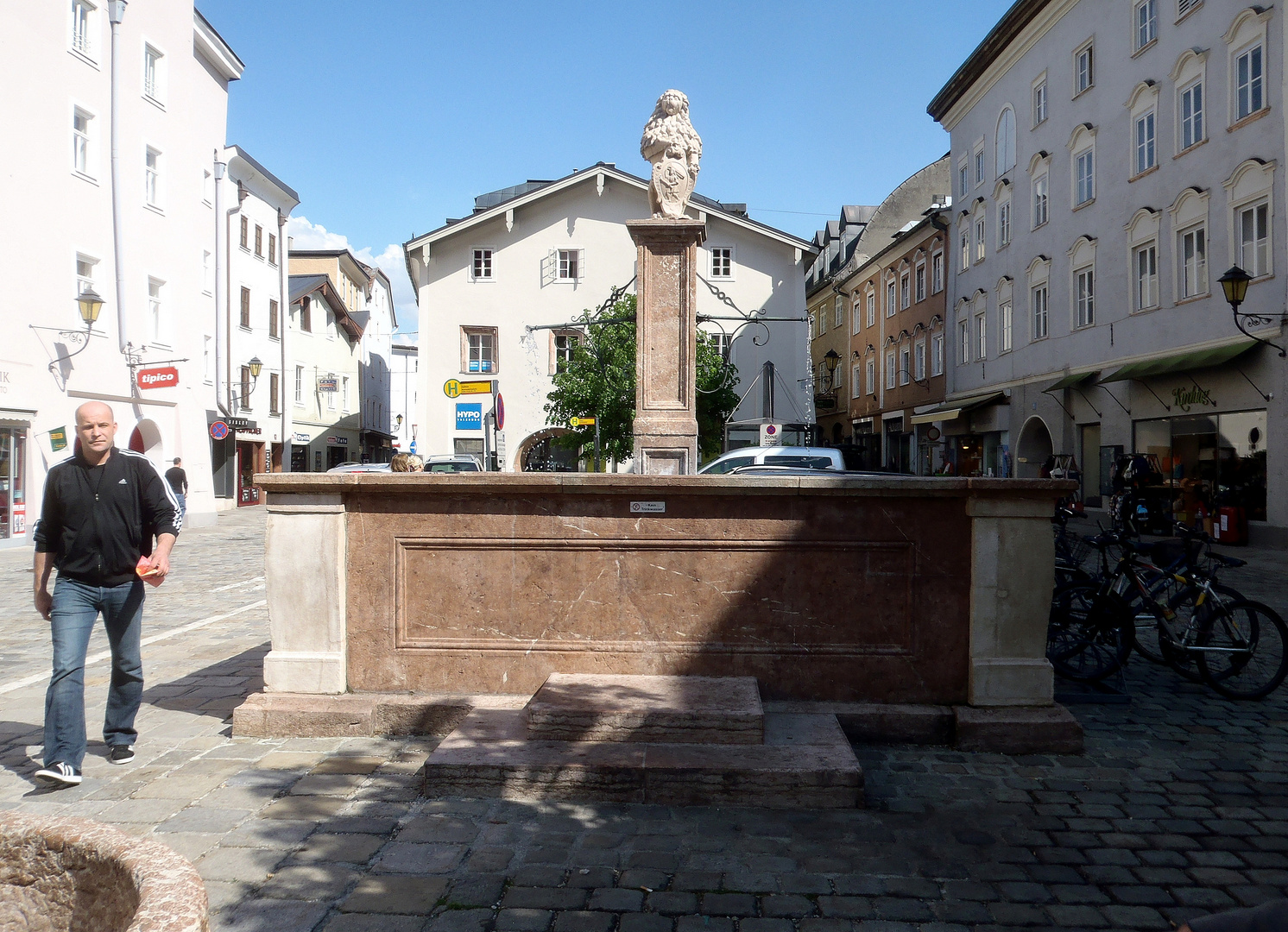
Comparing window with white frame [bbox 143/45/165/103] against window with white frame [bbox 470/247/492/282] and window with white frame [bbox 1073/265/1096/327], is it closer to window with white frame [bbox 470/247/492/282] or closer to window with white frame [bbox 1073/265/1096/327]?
window with white frame [bbox 470/247/492/282]

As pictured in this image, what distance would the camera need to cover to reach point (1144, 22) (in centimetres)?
2253

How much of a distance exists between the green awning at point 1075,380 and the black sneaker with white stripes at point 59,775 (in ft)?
80.0

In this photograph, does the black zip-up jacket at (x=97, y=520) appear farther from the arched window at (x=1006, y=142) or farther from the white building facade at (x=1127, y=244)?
the arched window at (x=1006, y=142)

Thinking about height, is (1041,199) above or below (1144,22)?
below

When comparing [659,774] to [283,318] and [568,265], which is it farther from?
[283,318]

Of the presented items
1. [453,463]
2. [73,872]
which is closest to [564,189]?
[453,463]

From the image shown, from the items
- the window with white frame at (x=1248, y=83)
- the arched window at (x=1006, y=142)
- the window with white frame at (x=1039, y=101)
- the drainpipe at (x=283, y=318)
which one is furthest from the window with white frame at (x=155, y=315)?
the arched window at (x=1006, y=142)

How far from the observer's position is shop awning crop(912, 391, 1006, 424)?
31.0 m

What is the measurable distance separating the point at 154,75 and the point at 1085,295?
24.5m

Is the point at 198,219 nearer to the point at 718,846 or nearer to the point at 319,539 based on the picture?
the point at 319,539

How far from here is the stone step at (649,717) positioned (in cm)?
488

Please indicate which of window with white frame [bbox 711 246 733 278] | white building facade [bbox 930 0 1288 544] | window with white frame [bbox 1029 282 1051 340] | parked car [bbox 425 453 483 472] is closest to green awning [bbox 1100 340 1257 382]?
white building facade [bbox 930 0 1288 544]

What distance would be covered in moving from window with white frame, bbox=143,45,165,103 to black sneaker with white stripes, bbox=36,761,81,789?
24.4 meters

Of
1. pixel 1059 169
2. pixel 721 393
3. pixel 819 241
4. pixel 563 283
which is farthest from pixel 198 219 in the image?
pixel 819 241
